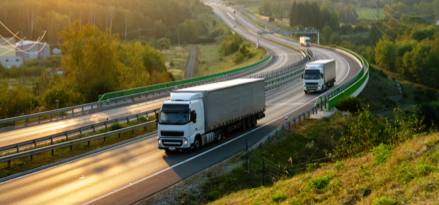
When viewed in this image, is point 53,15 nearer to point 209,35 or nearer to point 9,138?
point 209,35

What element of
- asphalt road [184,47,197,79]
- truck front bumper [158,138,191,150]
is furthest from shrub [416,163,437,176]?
asphalt road [184,47,197,79]

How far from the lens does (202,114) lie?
23.1 m

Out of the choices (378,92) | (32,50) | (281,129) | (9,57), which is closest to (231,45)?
(32,50)

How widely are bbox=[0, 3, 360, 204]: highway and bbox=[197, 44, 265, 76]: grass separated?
70.2m

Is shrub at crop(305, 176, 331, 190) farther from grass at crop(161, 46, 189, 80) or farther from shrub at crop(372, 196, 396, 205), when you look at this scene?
grass at crop(161, 46, 189, 80)

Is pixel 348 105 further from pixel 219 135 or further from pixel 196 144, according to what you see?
pixel 196 144

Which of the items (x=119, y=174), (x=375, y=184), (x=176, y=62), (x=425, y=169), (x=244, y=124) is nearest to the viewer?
(x=425, y=169)

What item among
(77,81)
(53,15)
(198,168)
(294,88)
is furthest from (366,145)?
(53,15)

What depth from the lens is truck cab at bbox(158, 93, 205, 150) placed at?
21.7 metres

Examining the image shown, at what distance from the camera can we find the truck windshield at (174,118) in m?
21.7

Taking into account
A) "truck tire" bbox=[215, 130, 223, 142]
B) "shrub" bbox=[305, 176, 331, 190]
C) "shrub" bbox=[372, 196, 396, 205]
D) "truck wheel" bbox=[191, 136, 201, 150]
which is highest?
"shrub" bbox=[372, 196, 396, 205]

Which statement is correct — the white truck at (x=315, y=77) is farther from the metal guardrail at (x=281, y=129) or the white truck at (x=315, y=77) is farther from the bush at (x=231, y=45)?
the bush at (x=231, y=45)

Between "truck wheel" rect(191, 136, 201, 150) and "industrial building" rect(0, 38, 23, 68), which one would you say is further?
"industrial building" rect(0, 38, 23, 68)

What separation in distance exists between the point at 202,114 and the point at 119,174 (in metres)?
6.09
